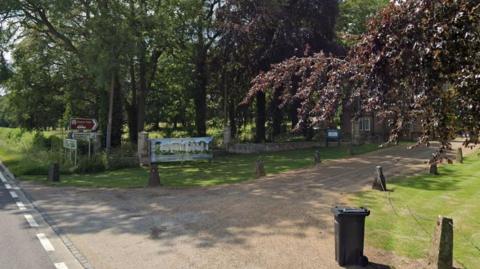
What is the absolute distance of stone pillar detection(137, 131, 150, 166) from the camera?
2378 centimetres

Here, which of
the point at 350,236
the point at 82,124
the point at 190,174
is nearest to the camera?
the point at 350,236

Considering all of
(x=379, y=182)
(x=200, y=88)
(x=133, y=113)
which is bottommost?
(x=379, y=182)

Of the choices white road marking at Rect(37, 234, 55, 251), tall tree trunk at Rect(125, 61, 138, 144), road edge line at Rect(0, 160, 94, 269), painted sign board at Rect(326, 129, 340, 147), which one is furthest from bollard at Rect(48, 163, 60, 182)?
painted sign board at Rect(326, 129, 340, 147)

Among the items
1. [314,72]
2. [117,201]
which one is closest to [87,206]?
[117,201]

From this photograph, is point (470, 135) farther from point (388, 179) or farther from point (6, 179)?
point (6, 179)

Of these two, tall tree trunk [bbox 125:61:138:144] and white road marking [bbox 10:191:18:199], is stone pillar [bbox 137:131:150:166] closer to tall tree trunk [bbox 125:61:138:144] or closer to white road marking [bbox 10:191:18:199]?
white road marking [bbox 10:191:18:199]

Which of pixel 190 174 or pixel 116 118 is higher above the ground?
pixel 116 118

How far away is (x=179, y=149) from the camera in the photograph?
2327cm

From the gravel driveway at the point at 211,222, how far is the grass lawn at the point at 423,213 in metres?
0.78

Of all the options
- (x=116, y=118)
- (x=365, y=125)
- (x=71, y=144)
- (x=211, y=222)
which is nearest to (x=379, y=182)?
(x=211, y=222)

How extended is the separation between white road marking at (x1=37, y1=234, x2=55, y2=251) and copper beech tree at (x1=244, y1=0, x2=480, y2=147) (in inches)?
217

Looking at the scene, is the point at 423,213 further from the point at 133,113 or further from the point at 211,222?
the point at 133,113

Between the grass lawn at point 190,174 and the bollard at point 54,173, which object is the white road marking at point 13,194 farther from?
the bollard at point 54,173

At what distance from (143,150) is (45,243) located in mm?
15378
